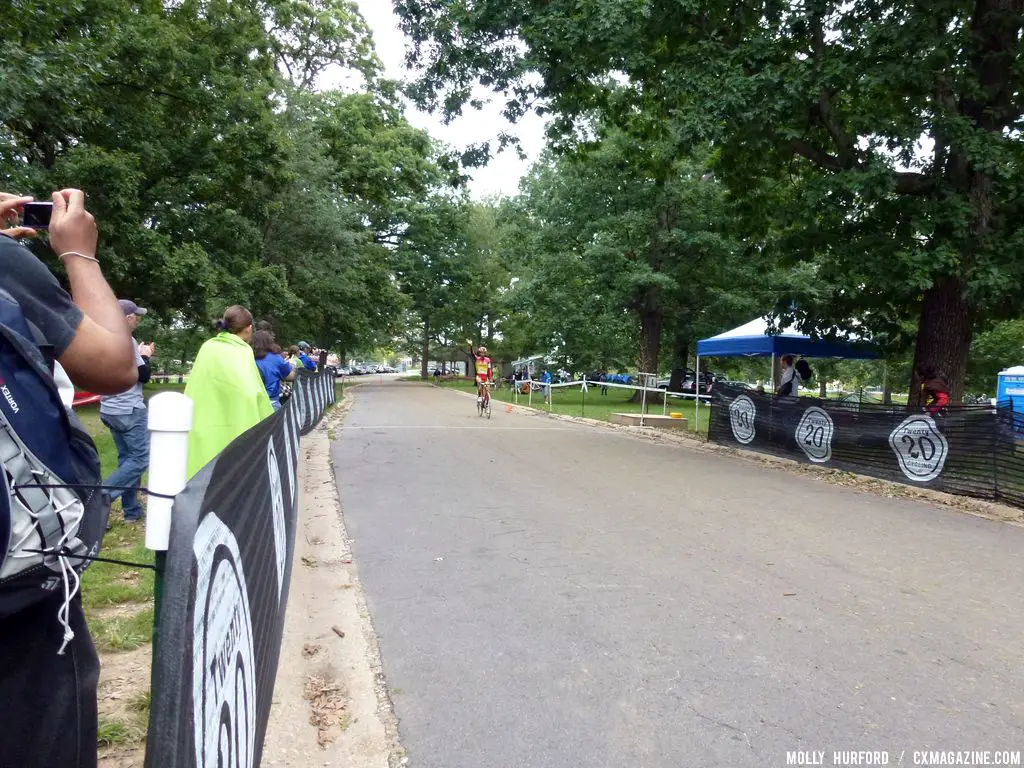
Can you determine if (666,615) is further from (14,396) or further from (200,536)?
(14,396)

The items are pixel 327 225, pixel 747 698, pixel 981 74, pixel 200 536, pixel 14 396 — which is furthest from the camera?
pixel 327 225

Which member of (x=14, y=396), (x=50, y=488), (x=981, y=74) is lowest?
(x=50, y=488)

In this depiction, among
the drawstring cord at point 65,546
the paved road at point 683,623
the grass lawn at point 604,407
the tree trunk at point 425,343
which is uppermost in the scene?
the tree trunk at point 425,343

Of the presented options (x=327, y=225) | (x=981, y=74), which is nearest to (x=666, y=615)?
(x=981, y=74)

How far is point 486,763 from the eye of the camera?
117 inches

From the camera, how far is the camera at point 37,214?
1936mm

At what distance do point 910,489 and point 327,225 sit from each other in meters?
22.7

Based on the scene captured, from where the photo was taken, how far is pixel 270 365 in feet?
30.6

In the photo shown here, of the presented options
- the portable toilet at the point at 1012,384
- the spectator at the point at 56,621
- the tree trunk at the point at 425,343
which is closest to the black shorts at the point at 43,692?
the spectator at the point at 56,621

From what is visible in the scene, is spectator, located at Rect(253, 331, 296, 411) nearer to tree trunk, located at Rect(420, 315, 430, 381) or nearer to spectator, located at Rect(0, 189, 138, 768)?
spectator, located at Rect(0, 189, 138, 768)

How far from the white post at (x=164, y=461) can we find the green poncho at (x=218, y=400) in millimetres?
3556

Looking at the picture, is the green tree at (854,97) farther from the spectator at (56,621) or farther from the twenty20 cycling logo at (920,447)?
the spectator at (56,621)

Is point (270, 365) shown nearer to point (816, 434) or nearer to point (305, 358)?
point (816, 434)

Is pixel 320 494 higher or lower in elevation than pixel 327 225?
lower
